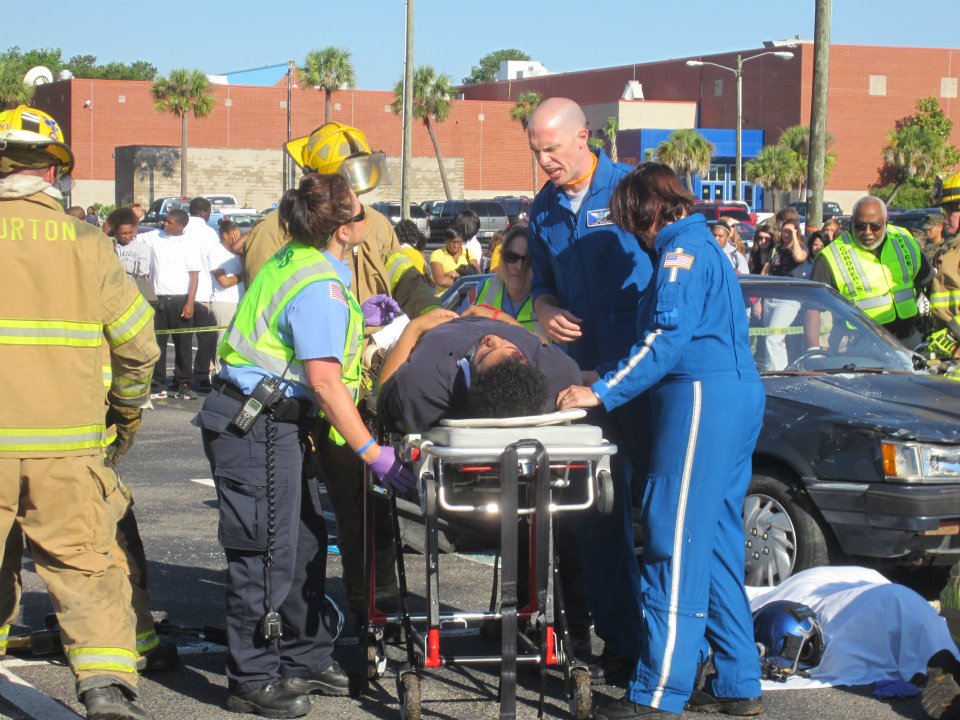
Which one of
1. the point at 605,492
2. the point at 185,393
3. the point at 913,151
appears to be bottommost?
the point at 185,393

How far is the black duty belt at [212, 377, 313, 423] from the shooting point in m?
4.86

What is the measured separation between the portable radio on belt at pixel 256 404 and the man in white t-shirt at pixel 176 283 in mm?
10223

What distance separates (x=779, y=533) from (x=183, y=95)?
2597 inches

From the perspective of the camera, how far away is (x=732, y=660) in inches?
195

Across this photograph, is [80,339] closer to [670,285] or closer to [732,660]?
[670,285]

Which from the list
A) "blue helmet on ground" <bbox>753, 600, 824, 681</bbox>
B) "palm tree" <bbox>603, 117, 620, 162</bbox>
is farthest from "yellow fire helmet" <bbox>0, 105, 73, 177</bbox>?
"palm tree" <bbox>603, 117, 620, 162</bbox>

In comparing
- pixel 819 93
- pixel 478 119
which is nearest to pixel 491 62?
pixel 478 119

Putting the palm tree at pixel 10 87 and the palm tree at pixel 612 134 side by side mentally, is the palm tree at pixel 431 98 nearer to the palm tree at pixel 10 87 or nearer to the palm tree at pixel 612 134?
the palm tree at pixel 612 134

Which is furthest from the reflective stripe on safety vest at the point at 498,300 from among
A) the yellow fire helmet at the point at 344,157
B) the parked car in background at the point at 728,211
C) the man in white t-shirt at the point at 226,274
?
the parked car in background at the point at 728,211

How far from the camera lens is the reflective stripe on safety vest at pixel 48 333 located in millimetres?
4246

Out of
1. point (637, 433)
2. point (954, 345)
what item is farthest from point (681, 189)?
point (954, 345)

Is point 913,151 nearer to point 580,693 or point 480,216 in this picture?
point 480,216

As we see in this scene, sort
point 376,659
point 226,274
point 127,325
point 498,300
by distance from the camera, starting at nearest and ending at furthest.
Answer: point 127,325 < point 376,659 < point 498,300 < point 226,274

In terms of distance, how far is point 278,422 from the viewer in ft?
16.0
